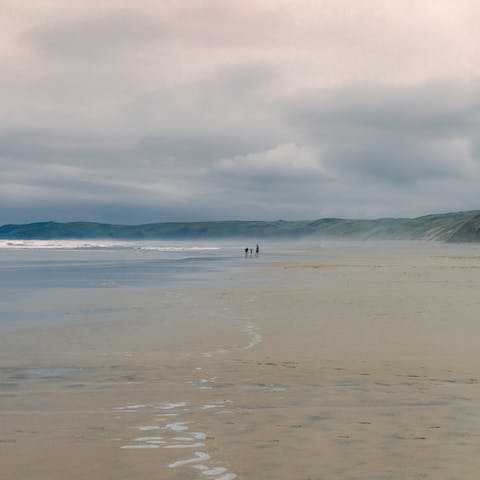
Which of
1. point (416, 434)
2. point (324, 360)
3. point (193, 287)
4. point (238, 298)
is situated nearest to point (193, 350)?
point (324, 360)

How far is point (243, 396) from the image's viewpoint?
10500 millimetres

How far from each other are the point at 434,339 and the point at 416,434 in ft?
26.3

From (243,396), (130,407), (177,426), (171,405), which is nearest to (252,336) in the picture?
(243,396)

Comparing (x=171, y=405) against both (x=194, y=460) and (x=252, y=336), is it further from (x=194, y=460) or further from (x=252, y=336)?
(x=252, y=336)

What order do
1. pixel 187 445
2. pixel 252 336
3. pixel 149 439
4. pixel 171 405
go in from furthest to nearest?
pixel 252 336, pixel 171 405, pixel 149 439, pixel 187 445

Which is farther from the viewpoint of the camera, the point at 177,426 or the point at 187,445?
the point at 177,426

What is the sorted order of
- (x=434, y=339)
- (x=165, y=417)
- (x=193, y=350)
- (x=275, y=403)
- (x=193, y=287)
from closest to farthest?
1. (x=165, y=417)
2. (x=275, y=403)
3. (x=193, y=350)
4. (x=434, y=339)
5. (x=193, y=287)

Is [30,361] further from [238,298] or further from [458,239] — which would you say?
[458,239]

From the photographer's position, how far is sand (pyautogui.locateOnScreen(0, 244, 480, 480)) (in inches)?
288

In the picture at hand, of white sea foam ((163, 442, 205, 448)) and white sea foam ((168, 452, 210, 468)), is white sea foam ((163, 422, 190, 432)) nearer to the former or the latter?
white sea foam ((163, 442, 205, 448))

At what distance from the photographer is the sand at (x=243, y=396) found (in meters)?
7.32

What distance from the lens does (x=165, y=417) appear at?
30.1 feet

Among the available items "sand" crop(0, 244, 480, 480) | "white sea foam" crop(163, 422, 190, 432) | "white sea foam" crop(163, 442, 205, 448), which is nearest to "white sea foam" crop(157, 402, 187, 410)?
"sand" crop(0, 244, 480, 480)

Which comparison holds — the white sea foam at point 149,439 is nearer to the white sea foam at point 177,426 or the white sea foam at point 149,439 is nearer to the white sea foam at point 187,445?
the white sea foam at point 187,445
